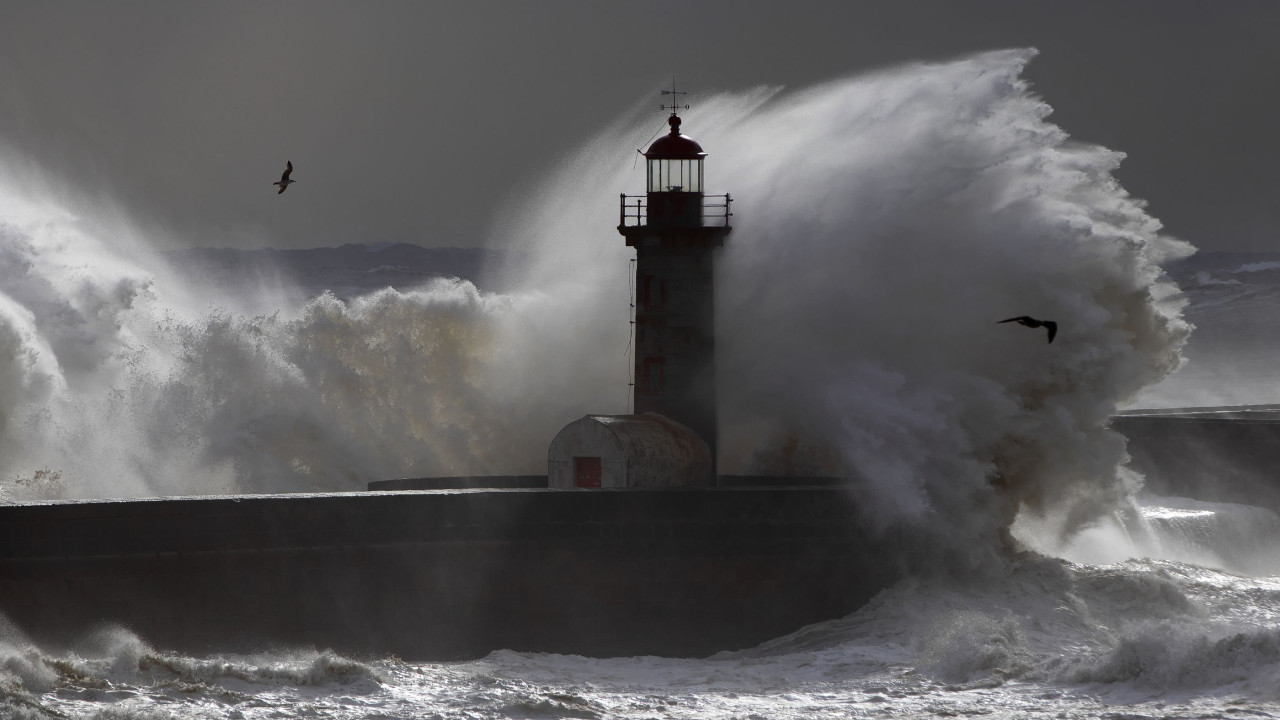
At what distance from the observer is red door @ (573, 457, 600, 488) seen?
688 inches

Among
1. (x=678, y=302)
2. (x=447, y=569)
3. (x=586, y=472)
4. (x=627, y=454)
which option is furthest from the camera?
(x=678, y=302)

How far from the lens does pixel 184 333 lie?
23328mm

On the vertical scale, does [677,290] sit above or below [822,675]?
above

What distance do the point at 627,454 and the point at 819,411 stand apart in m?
2.87

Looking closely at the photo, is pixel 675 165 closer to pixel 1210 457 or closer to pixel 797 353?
pixel 797 353

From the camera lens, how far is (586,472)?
17578mm

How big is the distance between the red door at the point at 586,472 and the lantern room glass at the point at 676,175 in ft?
9.95

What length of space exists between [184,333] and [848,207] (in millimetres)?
9145

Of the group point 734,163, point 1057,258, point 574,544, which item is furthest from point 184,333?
point 1057,258

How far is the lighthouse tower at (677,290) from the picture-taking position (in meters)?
18.3

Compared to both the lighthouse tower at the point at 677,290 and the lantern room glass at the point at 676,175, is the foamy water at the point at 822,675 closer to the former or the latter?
the lighthouse tower at the point at 677,290

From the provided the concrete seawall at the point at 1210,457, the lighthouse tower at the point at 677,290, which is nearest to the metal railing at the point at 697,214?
the lighthouse tower at the point at 677,290

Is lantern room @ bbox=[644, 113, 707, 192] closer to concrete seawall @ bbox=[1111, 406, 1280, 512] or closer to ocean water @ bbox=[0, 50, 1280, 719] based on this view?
ocean water @ bbox=[0, 50, 1280, 719]

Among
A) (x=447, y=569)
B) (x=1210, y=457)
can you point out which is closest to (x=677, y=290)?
(x=447, y=569)
